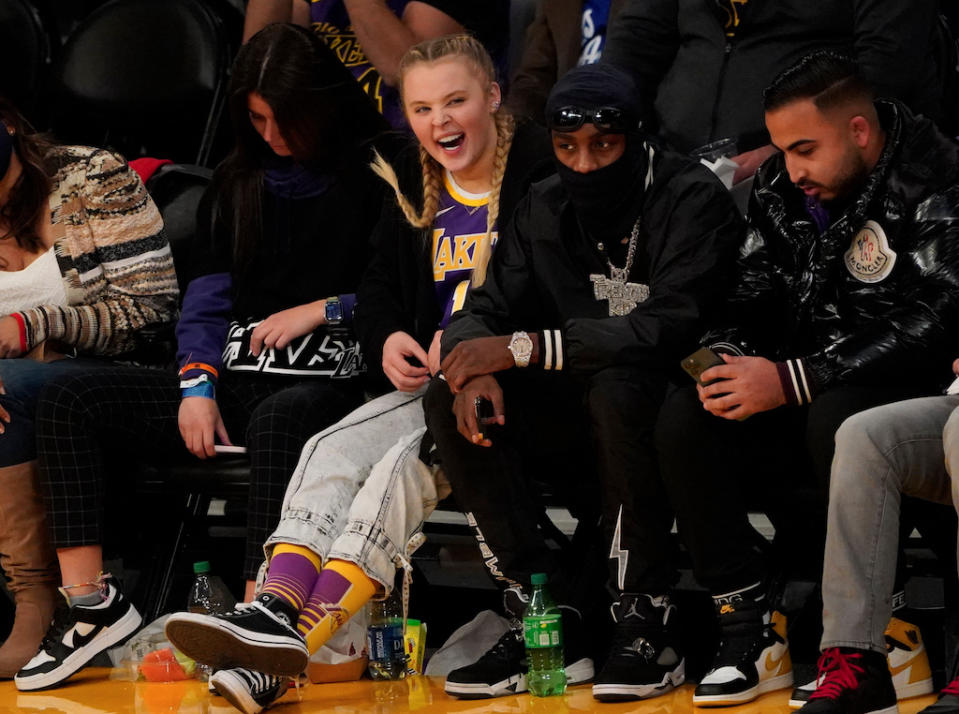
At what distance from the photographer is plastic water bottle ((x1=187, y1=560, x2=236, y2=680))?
341cm

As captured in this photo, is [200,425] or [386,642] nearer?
[386,642]

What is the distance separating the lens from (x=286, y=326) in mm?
3574

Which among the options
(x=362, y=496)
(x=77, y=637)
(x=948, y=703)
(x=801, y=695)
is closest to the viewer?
(x=948, y=703)

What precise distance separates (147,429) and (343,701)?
3.03ft

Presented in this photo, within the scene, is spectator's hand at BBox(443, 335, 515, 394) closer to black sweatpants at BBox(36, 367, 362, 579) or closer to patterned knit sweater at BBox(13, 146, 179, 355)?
black sweatpants at BBox(36, 367, 362, 579)

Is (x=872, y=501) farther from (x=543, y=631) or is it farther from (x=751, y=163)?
(x=751, y=163)

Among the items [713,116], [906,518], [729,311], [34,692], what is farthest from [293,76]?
[906,518]

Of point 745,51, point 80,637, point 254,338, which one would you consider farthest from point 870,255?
point 80,637

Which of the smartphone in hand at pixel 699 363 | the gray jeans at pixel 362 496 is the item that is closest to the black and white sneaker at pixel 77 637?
the gray jeans at pixel 362 496

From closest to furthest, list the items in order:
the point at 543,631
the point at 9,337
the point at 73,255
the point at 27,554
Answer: the point at 543,631 < the point at 27,554 < the point at 9,337 < the point at 73,255

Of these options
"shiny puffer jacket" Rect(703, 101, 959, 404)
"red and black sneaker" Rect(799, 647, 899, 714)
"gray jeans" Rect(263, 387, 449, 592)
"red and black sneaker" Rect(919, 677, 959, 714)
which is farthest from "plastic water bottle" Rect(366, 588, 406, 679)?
"red and black sneaker" Rect(919, 677, 959, 714)

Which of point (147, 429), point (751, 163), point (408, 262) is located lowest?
point (147, 429)

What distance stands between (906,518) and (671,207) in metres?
0.82

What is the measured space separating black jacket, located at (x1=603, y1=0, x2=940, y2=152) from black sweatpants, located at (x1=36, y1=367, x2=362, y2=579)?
1149 mm
